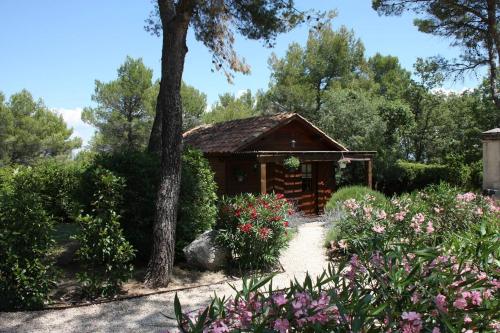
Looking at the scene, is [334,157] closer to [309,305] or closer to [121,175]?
[121,175]

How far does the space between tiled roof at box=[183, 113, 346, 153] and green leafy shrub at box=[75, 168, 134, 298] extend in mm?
7290

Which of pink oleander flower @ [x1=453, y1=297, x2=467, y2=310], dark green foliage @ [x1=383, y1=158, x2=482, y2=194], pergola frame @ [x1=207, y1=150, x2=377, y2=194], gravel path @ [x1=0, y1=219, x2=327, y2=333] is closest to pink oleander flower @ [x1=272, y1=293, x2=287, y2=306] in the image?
pink oleander flower @ [x1=453, y1=297, x2=467, y2=310]

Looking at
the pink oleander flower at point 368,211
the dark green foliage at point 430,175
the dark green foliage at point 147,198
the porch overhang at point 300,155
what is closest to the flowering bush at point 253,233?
the dark green foliage at point 147,198

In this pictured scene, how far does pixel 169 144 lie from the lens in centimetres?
716

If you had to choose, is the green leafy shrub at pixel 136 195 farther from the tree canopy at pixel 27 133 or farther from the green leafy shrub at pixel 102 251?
the tree canopy at pixel 27 133

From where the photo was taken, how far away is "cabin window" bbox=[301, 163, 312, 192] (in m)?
16.9

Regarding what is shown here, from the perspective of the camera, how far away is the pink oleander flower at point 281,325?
6.18ft

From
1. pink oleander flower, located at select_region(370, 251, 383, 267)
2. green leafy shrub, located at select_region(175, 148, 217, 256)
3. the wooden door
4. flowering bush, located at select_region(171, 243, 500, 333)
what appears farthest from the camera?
the wooden door

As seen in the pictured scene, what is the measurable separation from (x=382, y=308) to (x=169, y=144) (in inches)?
220

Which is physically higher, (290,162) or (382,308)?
(290,162)

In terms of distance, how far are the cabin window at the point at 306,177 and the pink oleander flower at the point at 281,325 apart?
15.1 m

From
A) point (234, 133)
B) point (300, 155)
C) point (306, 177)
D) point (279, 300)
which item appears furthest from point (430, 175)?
point (279, 300)

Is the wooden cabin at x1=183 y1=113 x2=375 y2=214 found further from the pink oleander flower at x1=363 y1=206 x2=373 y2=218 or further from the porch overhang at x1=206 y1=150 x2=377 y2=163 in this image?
the pink oleander flower at x1=363 y1=206 x2=373 y2=218

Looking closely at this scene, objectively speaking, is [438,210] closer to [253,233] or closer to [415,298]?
[253,233]
